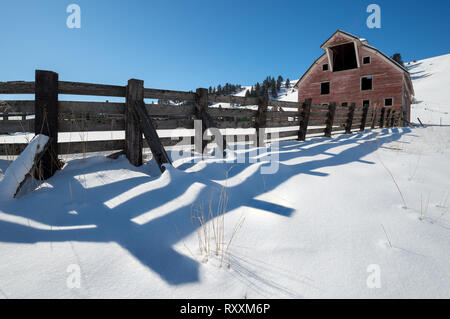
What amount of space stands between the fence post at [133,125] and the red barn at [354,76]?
20021 mm

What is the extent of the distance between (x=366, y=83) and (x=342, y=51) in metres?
4.34

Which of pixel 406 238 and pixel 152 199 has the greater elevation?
pixel 152 199

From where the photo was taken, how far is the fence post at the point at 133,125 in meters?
4.19

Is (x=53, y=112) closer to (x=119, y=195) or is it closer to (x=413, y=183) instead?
(x=119, y=195)

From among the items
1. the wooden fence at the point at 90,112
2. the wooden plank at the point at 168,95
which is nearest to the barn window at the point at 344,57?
the wooden fence at the point at 90,112

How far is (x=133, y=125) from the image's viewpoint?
4.21 m

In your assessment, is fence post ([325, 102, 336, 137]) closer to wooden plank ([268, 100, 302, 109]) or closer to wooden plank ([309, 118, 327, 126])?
wooden plank ([309, 118, 327, 126])

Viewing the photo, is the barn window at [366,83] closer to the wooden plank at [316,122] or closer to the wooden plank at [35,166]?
the wooden plank at [316,122]

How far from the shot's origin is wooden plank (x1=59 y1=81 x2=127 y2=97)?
3.76 meters

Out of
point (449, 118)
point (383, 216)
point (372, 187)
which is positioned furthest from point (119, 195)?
point (449, 118)

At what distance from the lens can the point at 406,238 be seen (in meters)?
2.00

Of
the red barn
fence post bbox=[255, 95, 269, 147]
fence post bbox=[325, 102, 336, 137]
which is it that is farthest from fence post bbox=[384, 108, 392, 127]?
fence post bbox=[255, 95, 269, 147]

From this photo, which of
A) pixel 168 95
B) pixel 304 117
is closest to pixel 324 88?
pixel 304 117

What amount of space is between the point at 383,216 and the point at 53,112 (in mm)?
4743
